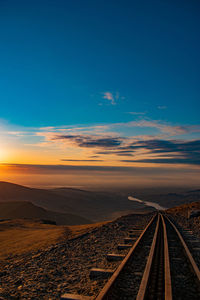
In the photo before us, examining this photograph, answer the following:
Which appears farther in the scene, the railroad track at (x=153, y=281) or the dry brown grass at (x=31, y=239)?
the dry brown grass at (x=31, y=239)

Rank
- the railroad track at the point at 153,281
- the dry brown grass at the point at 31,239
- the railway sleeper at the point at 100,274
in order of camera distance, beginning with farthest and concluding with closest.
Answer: the dry brown grass at the point at 31,239
the railway sleeper at the point at 100,274
the railroad track at the point at 153,281

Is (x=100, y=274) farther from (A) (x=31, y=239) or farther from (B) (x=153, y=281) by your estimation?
(A) (x=31, y=239)

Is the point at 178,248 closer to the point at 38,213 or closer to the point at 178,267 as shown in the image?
the point at 178,267

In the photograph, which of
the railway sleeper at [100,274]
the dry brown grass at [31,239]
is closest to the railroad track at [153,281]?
the railway sleeper at [100,274]

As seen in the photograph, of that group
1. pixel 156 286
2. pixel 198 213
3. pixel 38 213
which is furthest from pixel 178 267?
pixel 38 213

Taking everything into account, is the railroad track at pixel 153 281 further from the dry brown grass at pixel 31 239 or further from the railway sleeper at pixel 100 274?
the dry brown grass at pixel 31 239

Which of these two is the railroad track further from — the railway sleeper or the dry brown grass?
the dry brown grass

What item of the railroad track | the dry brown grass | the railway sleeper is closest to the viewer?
the railroad track

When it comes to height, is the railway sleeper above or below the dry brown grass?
above

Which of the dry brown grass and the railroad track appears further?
the dry brown grass

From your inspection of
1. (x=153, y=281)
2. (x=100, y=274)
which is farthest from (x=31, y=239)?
(x=153, y=281)

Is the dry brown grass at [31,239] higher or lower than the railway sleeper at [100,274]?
lower

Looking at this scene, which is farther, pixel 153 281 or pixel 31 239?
pixel 31 239

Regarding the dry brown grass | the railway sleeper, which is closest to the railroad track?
the railway sleeper
